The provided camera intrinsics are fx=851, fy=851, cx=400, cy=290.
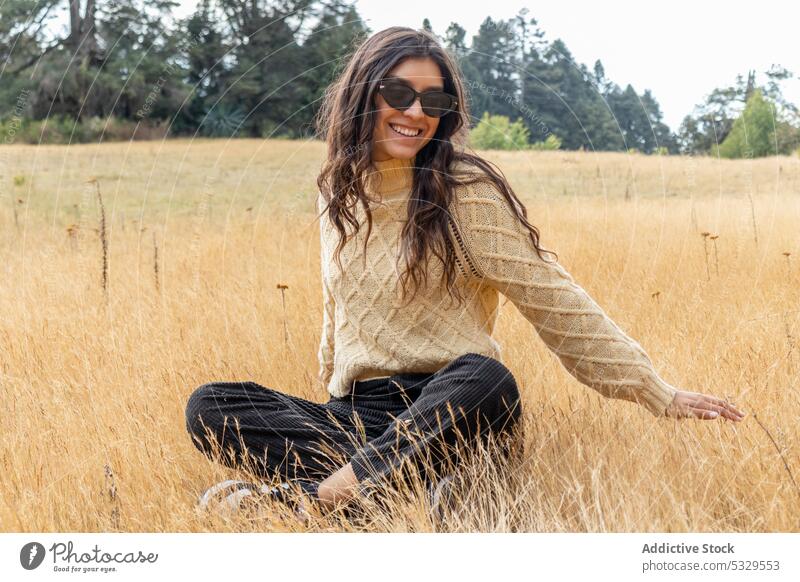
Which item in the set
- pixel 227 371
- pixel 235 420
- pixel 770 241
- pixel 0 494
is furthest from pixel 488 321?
pixel 770 241

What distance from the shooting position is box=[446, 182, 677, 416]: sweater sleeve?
220 cm

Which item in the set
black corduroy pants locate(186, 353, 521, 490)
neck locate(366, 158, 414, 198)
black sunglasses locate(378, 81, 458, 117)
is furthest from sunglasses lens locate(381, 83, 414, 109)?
black corduroy pants locate(186, 353, 521, 490)

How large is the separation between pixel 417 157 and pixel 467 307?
444 mm

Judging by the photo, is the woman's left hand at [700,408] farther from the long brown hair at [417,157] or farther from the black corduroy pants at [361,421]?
the long brown hair at [417,157]

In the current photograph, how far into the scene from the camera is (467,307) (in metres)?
2.37

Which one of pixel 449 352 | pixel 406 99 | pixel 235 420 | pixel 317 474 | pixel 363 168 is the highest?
pixel 406 99

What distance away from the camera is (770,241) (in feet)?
13.3

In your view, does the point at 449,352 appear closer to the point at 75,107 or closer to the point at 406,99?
the point at 406,99

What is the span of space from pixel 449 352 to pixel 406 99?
27.2 inches

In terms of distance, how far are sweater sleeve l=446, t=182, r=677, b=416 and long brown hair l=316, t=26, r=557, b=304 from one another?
39mm

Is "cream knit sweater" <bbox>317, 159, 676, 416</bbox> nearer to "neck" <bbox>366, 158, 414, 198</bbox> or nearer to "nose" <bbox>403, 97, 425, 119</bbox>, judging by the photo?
"neck" <bbox>366, 158, 414, 198</bbox>

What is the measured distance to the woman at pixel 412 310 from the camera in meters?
2.15

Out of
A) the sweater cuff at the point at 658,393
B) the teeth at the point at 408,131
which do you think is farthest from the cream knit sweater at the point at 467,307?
the teeth at the point at 408,131

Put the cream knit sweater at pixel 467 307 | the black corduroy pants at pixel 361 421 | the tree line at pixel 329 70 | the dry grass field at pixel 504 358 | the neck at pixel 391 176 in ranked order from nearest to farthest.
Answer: the dry grass field at pixel 504 358
the black corduroy pants at pixel 361 421
the cream knit sweater at pixel 467 307
the neck at pixel 391 176
the tree line at pixel 329 70
